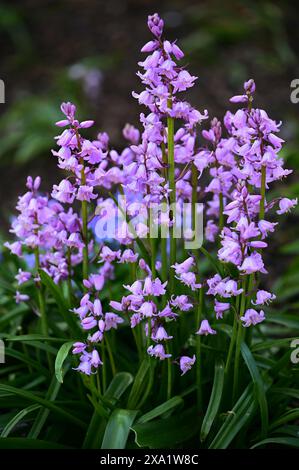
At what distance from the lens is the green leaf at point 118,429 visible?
2.70 m

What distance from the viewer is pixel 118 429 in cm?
275

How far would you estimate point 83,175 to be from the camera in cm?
268

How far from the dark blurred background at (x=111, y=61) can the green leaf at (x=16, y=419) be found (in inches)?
135

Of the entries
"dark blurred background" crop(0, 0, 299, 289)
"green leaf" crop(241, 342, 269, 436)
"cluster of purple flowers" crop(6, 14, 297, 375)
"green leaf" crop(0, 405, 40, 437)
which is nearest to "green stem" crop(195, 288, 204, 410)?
"cluster of purple flowers" crop(6, 14, 297, 375)

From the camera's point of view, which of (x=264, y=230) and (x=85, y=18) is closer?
(x=264, y=230)

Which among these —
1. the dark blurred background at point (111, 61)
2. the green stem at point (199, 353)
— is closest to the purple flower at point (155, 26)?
the green stem at point (199, 353)

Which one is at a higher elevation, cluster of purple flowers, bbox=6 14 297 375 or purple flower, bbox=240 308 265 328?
cluster of purple flowers, bbox=6 14 297 375

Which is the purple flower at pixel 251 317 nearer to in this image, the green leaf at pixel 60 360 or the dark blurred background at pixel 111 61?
the green leaf at pixel 60 360

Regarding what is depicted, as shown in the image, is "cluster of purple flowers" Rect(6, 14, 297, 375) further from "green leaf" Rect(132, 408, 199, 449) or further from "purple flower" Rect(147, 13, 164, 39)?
"green leaf" Rect(132, 408, 199, 449)

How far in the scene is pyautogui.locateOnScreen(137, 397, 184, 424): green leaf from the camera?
280 cm

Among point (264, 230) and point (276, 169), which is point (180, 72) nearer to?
point (276, 169)

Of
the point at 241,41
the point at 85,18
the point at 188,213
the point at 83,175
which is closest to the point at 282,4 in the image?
the point at 241,41

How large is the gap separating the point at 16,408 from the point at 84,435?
1.10ft

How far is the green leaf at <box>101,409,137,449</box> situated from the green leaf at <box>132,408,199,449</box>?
0.04 m
